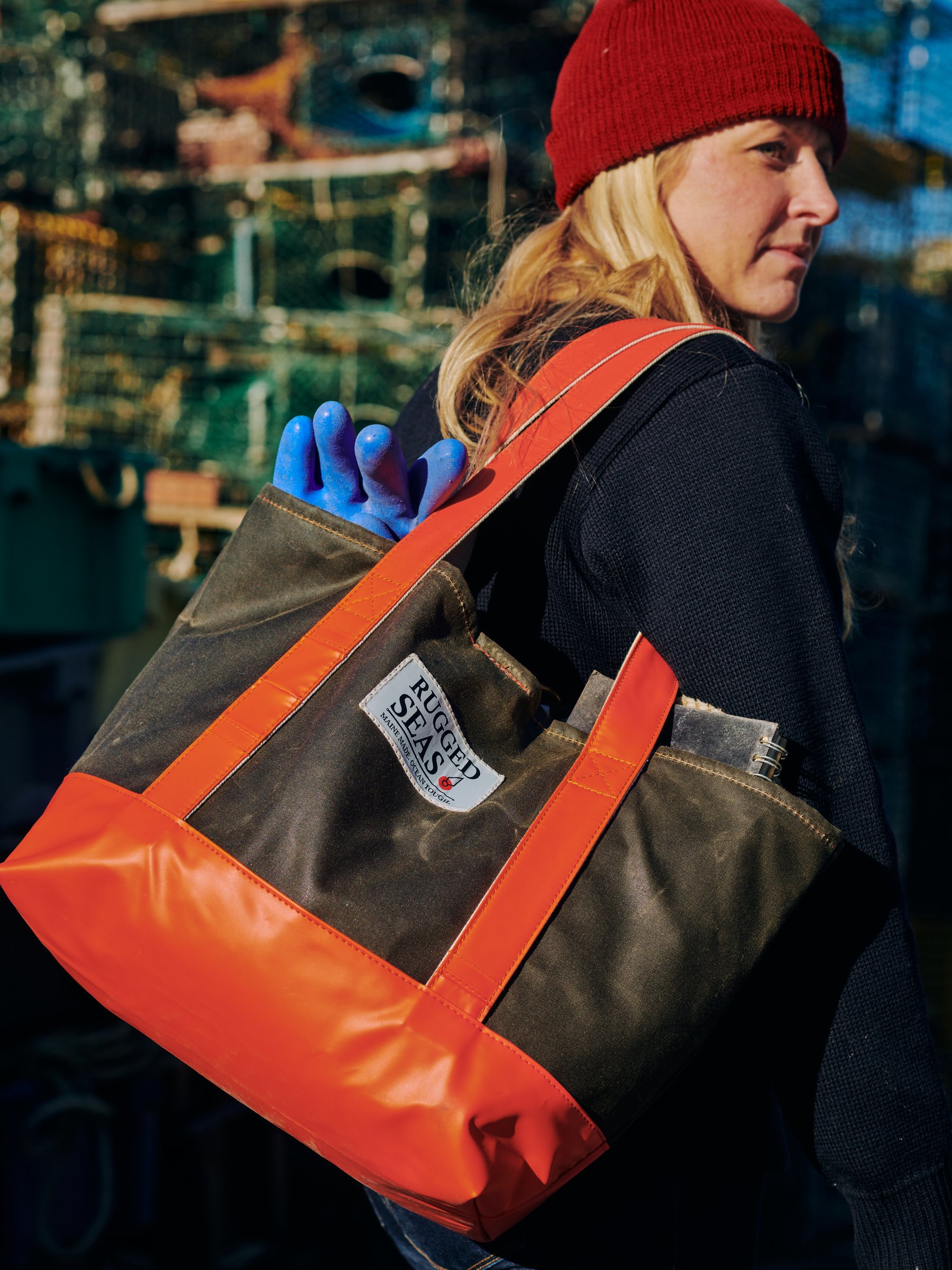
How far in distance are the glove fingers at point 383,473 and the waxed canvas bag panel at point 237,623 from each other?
3 cm

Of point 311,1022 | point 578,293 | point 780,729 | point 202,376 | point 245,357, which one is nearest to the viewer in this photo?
point 311,1022

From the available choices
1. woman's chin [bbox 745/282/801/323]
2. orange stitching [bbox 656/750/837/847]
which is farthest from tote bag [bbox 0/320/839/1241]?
woman's chin [bbox 745/282/801/323]

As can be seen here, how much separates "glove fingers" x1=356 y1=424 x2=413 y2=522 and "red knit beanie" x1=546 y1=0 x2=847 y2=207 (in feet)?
1.85

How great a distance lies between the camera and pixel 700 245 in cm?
125

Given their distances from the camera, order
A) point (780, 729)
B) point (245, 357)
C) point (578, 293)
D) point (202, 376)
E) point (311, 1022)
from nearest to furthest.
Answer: point (311, 1022)
point (780, 729)
point (578, 293)
point (245, 357)
point (202, 376)

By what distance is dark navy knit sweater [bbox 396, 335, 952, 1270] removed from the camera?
0.94 meters

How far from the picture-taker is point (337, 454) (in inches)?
38.4

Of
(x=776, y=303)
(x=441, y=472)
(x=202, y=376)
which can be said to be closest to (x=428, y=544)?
(x=441, y=472)

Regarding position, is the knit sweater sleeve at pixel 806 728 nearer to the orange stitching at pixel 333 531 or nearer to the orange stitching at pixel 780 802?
the orange stitching at pixel 780 802

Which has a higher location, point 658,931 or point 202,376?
point 658,931

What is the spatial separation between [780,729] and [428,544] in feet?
1.03

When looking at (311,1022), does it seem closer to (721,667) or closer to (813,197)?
(721,667)

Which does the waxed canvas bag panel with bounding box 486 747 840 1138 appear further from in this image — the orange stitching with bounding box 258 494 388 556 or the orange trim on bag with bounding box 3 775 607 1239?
the orange stitching with bounding box 258 494 388 556

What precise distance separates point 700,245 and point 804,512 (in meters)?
0.42
